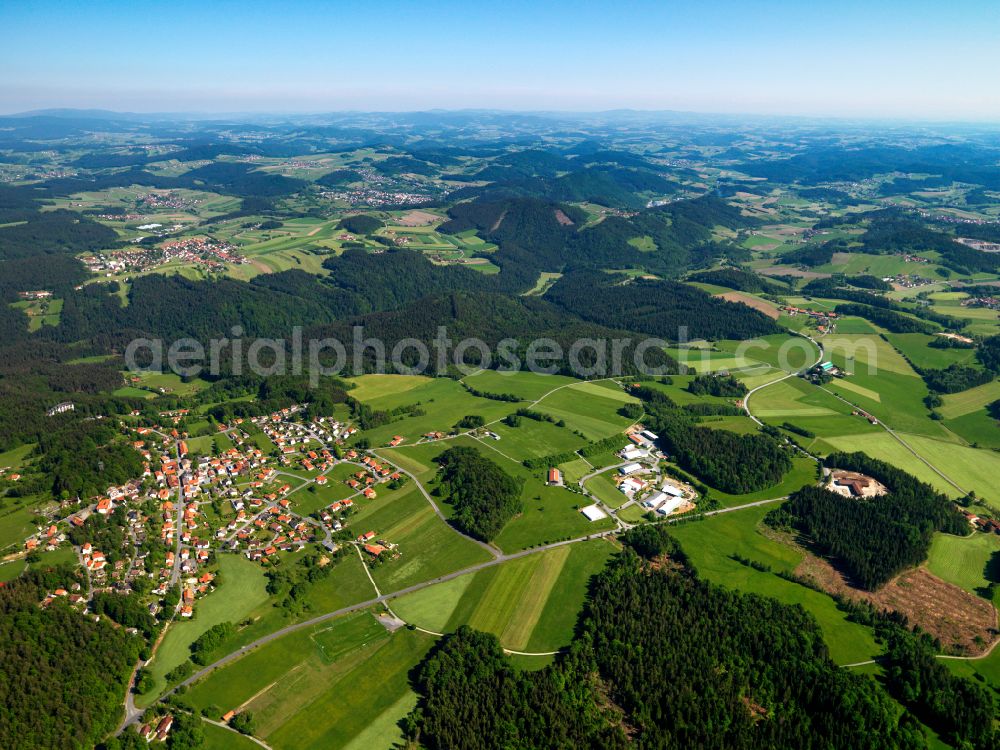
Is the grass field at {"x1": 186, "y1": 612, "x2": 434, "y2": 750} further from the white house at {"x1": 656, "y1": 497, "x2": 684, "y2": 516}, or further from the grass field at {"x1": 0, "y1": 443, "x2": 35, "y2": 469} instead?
the grass field at {"x1": 0, "y1": 443, "x2": 35, "y2": 469}

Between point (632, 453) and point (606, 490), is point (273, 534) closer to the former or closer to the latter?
point (606, 490)

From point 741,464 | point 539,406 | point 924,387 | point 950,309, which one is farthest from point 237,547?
point 950,309

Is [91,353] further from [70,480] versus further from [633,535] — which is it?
[633,535]

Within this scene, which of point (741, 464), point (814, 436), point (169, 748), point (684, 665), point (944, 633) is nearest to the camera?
point (169, 748)

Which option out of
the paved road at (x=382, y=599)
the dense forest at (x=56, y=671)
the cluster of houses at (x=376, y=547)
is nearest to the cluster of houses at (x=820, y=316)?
the paved road at (x=382, y=599)

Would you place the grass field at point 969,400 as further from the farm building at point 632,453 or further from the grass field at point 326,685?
the grass field at point 326,685

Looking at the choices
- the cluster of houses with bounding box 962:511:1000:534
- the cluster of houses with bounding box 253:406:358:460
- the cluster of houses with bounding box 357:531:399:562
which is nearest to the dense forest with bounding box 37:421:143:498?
the cluster of houses with bounding box 253:406:358:460

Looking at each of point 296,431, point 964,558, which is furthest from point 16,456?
point 964,558
